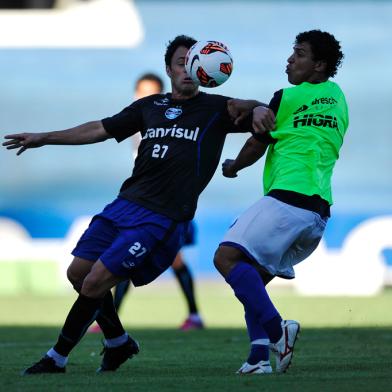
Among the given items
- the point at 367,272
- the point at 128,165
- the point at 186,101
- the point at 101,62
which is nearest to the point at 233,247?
the point at 186,101

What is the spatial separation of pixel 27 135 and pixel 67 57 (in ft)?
63.9

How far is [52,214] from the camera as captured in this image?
19.5m

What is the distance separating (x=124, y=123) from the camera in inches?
284

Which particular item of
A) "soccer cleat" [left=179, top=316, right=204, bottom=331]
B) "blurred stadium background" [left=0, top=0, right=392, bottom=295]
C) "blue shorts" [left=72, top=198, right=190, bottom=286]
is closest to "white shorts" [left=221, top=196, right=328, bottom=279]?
"blue shorts" [left=72, top=198, right=190, bottom=286]

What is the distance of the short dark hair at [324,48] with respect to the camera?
277 inches

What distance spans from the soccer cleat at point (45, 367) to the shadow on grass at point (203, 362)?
3.2 inches

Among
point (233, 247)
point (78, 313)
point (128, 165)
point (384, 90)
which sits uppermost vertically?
point (233, 247)

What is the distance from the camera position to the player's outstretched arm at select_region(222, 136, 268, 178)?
7.00 meters

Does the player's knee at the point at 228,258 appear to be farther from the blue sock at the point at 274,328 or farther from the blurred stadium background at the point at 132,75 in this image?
the blurred stadium background at the point at 132,75

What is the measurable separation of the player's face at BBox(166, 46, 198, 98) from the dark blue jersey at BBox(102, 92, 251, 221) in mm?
51

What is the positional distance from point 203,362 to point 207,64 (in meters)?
1.91

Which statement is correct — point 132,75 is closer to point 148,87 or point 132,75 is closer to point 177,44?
point 148,87

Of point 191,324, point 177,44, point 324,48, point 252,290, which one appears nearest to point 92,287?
→ point 252,290

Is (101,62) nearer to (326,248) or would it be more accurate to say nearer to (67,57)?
(67,57)
